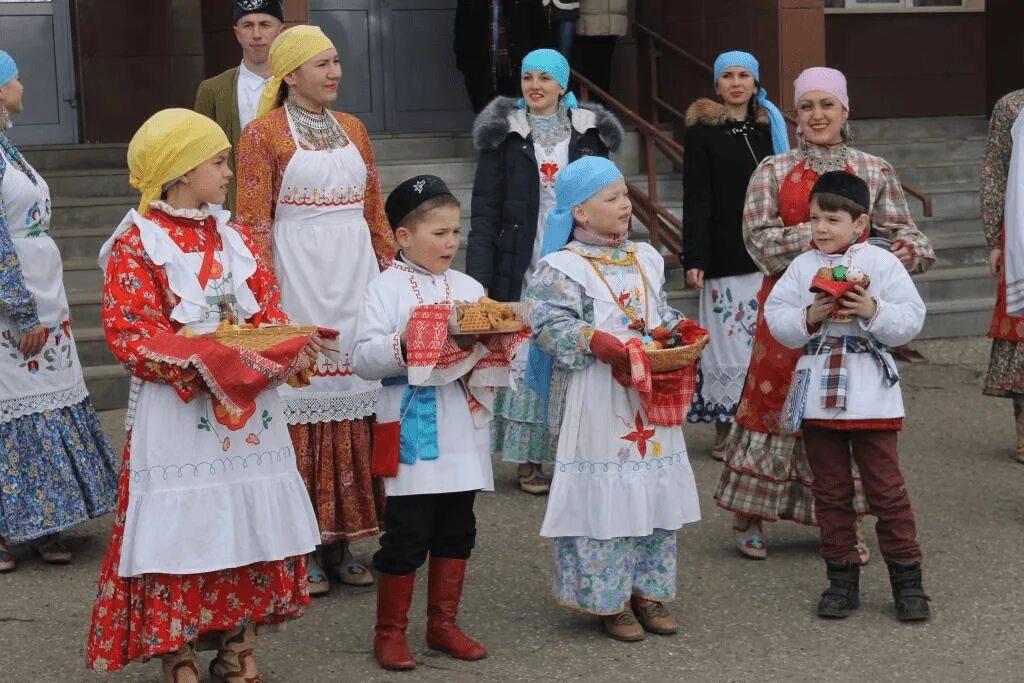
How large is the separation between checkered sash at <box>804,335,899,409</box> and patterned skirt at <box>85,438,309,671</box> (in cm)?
192

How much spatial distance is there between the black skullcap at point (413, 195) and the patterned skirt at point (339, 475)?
958 millimetres

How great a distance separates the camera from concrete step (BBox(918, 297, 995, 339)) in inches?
418

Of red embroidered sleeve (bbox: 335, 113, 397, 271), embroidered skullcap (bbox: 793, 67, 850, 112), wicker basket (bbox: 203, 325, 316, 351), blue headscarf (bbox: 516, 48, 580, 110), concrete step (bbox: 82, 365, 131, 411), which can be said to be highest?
blue headscarf (bbox: 516, 48, 580, 110)

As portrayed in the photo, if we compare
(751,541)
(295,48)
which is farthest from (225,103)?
(751,541)

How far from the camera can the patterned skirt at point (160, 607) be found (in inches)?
180

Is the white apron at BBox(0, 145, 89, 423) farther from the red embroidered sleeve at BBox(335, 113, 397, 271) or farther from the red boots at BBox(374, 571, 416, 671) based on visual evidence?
the red boots at BBox(374, 571, 416, 671)

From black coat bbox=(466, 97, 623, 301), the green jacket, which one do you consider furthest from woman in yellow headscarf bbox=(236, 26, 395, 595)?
black coat bbox=(466, 97, 623, 301)

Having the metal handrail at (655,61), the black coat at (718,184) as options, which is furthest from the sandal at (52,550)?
the metal handrail at (655,61)

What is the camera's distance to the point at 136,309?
4.56 m

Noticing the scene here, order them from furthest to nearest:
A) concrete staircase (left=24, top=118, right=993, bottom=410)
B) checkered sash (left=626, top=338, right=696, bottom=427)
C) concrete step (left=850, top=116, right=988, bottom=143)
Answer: concrete step (left=850, top=116, right=988, bottom=143) < concrete staircase (left=24, top=118, right=993, bottom=410) < checkered sash (left=626, top=338, right=696, bottom=427)

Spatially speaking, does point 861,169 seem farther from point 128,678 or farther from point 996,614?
point 128,678

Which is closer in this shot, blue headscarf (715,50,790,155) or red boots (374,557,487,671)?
red boots (374,557,487,671)

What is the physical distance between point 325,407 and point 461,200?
5.35 m

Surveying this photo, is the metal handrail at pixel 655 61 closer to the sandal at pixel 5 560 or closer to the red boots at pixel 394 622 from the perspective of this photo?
the sandal at pixel 5 560
